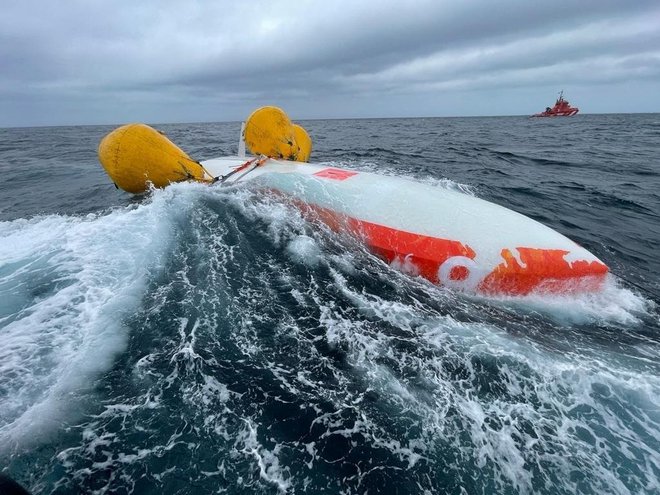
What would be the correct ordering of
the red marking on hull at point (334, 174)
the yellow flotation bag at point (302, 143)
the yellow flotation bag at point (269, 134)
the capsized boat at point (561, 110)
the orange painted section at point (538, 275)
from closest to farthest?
the orange painted section at point (538, 275) → the red marking on hull at point (334, 174) → the yellow flotation bag at point (269, 134) → the yellow flotation bag at point (302, 143) → the capsized boat at point (561, 110)

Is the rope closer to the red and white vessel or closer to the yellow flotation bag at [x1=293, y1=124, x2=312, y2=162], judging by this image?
the red and white vessel

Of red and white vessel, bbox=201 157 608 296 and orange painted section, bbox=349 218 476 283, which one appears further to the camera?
orange painted section, bbox=349 218 476 283

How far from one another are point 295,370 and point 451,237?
3478mm

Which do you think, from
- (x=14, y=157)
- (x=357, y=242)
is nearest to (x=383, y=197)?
(x=357, y=242)

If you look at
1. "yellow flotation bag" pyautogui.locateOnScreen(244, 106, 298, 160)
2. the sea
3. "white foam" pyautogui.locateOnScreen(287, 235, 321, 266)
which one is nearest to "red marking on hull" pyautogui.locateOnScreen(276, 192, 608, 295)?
the sea

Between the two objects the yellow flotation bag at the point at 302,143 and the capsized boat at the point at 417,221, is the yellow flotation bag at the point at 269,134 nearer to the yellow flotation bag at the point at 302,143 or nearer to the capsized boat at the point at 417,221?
the yellow flotation bag at the point at 302,143

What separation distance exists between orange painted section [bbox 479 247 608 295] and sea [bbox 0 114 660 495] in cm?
23

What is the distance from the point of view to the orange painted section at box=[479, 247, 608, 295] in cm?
551

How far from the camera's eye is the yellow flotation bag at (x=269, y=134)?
9781 mm

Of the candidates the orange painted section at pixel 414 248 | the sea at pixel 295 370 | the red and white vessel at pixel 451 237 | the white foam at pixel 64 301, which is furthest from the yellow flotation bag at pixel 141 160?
the orange painted section at pixel 414 248

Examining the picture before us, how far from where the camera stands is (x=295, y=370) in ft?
12.4

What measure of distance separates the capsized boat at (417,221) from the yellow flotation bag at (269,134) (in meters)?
1.29

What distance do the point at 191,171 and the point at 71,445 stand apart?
22.8ft

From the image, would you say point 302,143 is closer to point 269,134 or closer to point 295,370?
Answer: point 269,134
